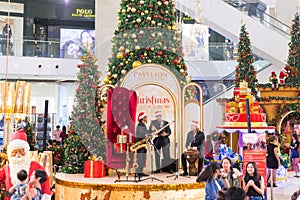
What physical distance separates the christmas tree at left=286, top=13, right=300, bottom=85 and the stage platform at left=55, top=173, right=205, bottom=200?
7477mm

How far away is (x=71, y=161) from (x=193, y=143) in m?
1.98

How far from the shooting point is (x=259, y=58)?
554 inches

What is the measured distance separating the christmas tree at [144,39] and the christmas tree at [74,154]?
1244 millimetres

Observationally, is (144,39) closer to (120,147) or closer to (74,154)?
(120,147)

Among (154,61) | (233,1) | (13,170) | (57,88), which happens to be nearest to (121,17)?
(154,61)

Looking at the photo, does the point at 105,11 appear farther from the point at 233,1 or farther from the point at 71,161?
the point at 233,1

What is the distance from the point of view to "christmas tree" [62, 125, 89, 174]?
6422 millimetres

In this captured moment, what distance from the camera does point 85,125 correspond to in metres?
6.33

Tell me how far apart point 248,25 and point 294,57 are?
6.20 feet

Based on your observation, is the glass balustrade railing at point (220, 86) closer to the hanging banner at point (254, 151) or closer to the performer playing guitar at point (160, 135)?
the performer playing guitar at point (160, 135)

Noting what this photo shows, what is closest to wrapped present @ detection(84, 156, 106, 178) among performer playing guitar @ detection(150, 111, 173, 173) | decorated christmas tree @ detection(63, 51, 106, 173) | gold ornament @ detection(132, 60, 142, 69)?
decorated christmas tree @ detection(63, 51, 106, 173)

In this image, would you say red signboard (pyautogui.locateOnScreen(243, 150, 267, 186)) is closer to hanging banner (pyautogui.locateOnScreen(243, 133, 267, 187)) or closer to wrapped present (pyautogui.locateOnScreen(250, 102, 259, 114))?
hanging banner (pyautogui.locateOnScreen(243, 133, 267, 187))

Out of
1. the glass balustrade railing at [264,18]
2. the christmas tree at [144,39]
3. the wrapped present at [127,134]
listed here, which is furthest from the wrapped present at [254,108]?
the glass balustrade railing at [264,18]

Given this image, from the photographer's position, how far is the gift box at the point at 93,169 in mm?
6059
